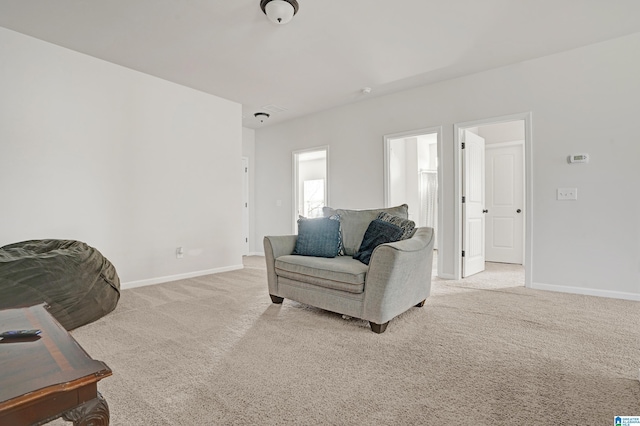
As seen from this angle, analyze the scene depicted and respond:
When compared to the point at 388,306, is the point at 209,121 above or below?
above

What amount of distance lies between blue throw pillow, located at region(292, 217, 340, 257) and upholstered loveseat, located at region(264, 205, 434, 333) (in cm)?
6

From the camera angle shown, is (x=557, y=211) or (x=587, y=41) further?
(x=557, y=211)

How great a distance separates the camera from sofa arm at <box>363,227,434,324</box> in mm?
2314

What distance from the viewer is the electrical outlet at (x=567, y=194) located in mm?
3455

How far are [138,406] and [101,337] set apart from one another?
1099 mm

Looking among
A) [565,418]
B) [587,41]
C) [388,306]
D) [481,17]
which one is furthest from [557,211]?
[565,418]

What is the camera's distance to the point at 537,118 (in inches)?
144

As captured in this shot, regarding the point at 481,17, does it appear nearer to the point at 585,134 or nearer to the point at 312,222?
the point at 585,134

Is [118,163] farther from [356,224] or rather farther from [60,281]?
[356,224]

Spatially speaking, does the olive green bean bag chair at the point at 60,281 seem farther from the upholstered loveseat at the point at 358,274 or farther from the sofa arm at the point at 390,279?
the sofa arm at the point at 390,279

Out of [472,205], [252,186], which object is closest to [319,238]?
[472,205]

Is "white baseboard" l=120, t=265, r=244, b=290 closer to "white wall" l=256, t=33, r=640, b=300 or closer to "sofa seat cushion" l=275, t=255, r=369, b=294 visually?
"sofa seat cushion" l=275, t=255, r=369, b=294

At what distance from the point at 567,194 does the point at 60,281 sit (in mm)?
4849

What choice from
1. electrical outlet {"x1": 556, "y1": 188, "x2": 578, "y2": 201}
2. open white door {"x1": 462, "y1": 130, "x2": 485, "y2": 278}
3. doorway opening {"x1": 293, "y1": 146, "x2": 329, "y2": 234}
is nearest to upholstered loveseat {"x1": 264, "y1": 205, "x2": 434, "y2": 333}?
open white door {"x1": 462, "y1": 130, "x2": 485, "y2": 278}
